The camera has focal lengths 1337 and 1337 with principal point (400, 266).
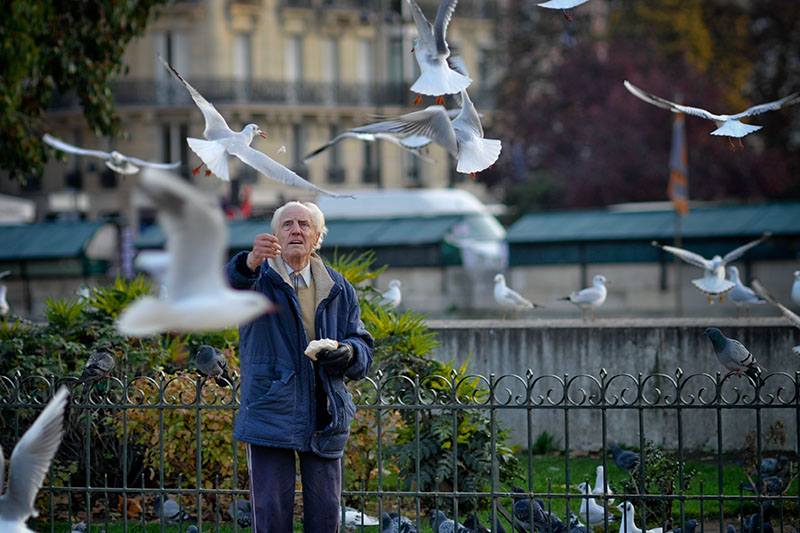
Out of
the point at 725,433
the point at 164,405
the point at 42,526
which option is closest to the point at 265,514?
the point at 164,405

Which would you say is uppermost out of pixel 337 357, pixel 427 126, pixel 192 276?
pixel 427 126

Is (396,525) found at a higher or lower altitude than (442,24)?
lower

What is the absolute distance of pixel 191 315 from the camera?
4664 millimetres

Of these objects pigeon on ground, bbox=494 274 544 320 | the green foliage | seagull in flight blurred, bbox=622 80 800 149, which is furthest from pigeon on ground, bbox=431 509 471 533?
the green foliage

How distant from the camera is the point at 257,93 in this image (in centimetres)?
4797

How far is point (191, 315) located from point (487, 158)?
130 inches

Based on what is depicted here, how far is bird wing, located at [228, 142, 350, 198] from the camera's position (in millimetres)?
6498

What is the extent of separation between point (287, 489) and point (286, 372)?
58cm

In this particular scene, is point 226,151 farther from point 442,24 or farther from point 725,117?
point 725,117

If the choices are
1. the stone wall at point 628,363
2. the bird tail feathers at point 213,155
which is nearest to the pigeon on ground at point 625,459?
the stone wall at point 628,363

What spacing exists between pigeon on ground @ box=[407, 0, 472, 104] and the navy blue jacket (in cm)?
185

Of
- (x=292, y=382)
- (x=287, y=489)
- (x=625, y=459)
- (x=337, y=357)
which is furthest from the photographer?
(x=625, y=459)

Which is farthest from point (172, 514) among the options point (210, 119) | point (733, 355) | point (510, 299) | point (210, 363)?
point (510, 299)

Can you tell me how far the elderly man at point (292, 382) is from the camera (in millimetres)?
6270
